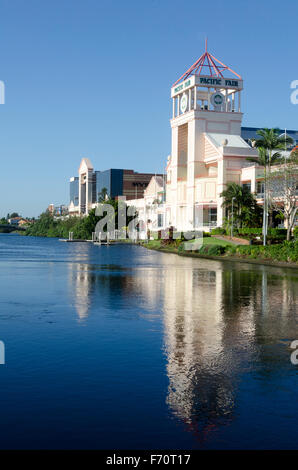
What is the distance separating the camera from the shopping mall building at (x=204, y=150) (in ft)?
243

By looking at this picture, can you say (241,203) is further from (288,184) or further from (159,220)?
(159,220)

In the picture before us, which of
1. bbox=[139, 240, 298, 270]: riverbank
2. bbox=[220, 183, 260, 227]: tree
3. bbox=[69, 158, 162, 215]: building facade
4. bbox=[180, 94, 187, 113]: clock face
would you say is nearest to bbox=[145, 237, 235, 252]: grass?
bbox=[139, 240, 298, 270]: riverbank

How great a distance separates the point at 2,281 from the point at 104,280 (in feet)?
14.9

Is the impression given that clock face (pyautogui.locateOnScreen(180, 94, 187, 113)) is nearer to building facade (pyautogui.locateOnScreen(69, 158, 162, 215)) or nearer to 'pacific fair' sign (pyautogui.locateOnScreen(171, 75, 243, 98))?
'pacific fair' sign (pyautogui.locateOnScreen(171, 75, 243, 98))

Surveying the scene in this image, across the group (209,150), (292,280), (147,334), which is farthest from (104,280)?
(209,150)

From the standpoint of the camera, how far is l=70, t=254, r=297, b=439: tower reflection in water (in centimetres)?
717

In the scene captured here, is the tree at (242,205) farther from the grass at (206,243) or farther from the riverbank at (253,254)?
the riverbank at (253,254)

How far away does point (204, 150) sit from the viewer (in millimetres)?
81688

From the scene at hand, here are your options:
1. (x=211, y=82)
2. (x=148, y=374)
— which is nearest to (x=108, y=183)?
(x=211, y=82)

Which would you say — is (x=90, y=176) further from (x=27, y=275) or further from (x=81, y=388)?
(x=81, y=388)

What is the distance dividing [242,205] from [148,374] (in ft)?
183

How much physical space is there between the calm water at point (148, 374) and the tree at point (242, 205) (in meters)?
45.3

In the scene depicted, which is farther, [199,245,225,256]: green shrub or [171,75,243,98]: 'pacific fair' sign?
[171,75,243,98]: 'pacific fair' sign

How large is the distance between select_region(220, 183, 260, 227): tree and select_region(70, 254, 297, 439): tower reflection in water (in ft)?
120
